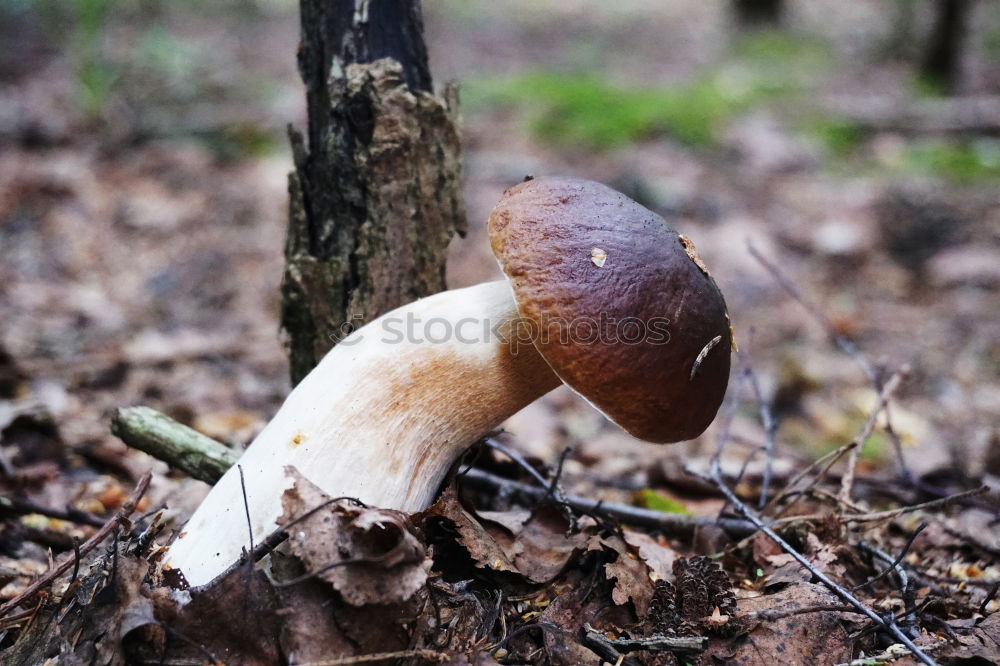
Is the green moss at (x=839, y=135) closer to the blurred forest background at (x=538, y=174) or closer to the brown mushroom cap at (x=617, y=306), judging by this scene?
the blurred forest background at (x=538, y=174)

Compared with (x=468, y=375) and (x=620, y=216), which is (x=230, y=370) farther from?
(x=620, y=216)

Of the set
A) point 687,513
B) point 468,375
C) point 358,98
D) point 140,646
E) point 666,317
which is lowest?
point 687,513

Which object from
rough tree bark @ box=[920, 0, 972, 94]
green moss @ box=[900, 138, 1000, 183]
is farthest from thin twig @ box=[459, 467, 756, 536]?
rough tree bark @ box=[920, 0, 972, 94]

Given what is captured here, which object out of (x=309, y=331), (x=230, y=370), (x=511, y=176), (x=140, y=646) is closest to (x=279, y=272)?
(x=230, y=370)

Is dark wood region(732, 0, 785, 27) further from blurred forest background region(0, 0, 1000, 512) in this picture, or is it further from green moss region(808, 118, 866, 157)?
green moss region(808, 118, 866, 157)

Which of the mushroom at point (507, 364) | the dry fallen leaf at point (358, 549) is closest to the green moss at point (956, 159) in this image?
the mushroom at point (507, 364)

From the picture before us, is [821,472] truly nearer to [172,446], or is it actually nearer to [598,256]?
[598,256]

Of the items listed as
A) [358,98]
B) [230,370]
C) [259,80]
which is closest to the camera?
[358,98]
